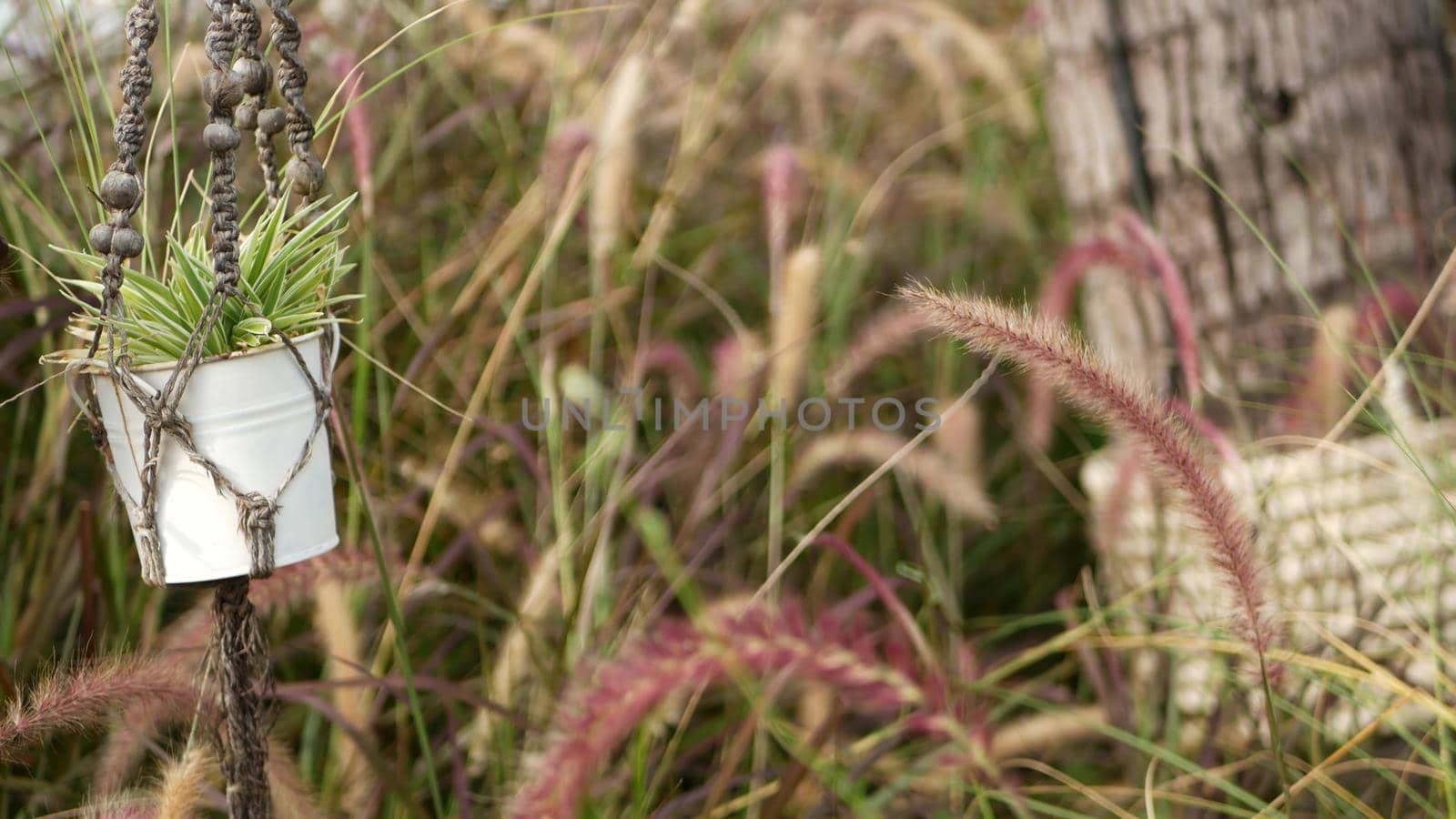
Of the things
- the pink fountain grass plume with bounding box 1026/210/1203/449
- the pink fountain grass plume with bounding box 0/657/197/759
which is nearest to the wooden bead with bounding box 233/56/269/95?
the pink fountain grass plume with bounding box 0/657/197/759

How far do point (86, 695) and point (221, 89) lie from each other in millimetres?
355

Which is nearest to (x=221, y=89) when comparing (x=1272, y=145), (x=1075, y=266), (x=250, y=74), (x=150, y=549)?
(x=250, y=74)

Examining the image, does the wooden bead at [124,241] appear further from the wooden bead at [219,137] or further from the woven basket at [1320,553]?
the woven basket at [1320,553]

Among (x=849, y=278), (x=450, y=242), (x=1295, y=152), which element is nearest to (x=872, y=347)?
(x=849, y=278)

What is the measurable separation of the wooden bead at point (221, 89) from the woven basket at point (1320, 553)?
845 millimetres

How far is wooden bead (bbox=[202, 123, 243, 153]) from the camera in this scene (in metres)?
0.64

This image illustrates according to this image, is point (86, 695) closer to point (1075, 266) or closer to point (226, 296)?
point (226, 296)

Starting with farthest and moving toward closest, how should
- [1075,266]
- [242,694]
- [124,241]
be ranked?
[1075,266] < [242,694] < [124,241]

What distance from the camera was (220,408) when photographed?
656 millimetres

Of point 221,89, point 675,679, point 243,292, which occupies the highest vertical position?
point 221,89

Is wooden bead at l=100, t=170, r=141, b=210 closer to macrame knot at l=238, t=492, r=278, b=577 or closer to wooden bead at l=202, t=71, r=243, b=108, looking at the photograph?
wooden bead at l=202, t=71, r=243, b=108

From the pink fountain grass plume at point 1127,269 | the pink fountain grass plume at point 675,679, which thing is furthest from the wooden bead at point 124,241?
the pink fountain grass plume at point 1127,269

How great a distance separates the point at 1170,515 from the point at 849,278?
1.54 feet

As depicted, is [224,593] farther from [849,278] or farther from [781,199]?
[849,278]
